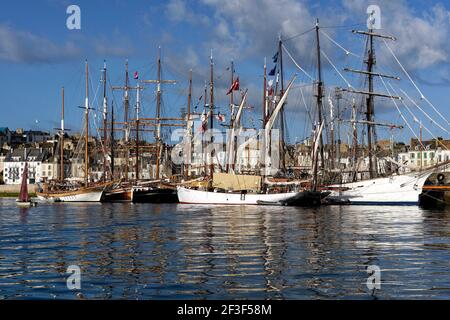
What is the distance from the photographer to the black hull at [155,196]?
108812mm

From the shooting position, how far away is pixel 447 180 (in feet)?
369

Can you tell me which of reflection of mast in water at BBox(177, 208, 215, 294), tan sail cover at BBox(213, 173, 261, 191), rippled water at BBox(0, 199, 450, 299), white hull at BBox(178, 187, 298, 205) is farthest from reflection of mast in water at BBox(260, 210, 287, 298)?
tan sail cover at BBox(213, 173, 261, 191)

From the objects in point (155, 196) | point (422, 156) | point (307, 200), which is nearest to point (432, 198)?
point (307, 200)

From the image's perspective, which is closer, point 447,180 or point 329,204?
point 329,204

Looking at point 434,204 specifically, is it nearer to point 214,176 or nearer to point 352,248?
point 214,176

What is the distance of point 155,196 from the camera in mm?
109750

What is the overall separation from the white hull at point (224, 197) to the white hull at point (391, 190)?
7768 mm

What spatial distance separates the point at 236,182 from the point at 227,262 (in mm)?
64804

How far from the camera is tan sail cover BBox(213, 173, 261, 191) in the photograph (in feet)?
298

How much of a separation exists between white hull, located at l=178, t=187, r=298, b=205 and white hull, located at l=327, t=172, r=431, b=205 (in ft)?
25.5
